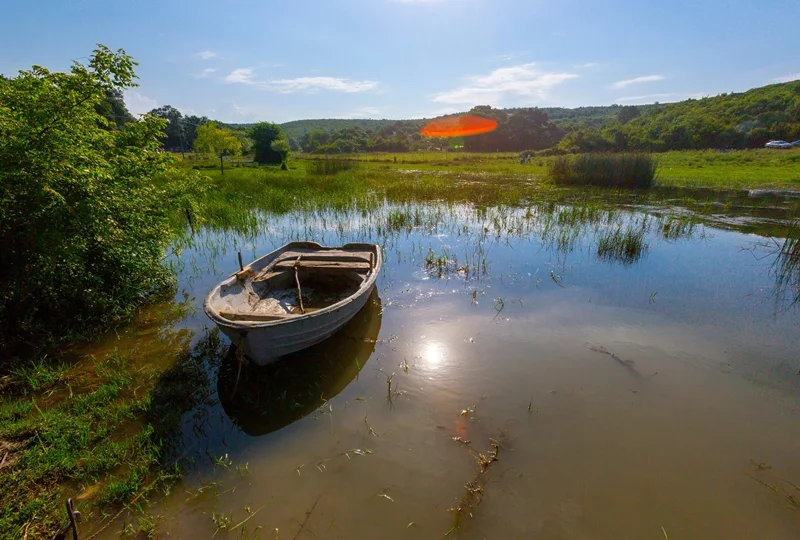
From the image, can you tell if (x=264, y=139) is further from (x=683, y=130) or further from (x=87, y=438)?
(x=683, y=130)

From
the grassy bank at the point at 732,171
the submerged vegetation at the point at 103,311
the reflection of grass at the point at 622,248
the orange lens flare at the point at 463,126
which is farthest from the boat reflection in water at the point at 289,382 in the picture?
the orange lens flare at the point at 463,126

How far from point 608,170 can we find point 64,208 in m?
25.3

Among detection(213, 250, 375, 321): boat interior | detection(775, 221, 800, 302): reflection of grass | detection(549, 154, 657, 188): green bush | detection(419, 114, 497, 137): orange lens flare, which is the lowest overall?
detection(775, 221, 800, 302): reflection of grass

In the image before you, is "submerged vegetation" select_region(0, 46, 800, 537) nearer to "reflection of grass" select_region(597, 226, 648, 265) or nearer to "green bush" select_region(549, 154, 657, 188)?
"reflection of grass" select_region(597, 226, 648, 265)

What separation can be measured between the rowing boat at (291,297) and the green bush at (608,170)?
19749 mm

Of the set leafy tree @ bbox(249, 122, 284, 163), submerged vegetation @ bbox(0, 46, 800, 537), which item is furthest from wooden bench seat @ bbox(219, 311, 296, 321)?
leafy tree @ bbox(249, 122, 284, 163)

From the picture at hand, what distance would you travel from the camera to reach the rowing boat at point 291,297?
473cm

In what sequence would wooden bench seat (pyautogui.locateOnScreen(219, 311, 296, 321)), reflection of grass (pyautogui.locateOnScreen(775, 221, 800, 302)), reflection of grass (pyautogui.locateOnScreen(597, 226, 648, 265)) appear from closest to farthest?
1. wooden bench seat (pyautogui.locateOnScreen(219, 311, 296, 321))
2. reflection of grass (pyautogui.locateOnScreen(775, 221, 800, 302))
3. reflection of grass (pyautogui.locateOnScreen(597, 226, 648, 265))

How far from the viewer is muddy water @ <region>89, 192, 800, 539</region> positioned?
3.30 metres

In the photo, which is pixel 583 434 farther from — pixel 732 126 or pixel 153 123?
pixel 732 126

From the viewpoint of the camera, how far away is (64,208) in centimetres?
502

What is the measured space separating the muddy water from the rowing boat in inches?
24.4

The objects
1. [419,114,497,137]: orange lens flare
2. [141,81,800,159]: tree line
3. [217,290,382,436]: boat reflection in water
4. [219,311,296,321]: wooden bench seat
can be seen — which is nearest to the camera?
[217,290,382,436]: boat reflection in water

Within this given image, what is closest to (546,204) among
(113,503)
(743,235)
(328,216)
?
(743,235)
